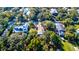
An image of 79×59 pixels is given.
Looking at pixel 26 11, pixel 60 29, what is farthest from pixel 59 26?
pixel 26 11

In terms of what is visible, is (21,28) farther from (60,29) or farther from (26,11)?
(60,29)

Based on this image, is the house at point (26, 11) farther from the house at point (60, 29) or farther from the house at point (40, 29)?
the house at point (60, 29)

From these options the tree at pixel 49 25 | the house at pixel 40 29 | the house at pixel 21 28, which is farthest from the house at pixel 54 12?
the house at pixel 21 28

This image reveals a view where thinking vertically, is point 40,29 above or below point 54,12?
below

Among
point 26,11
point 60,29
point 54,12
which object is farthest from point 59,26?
point 26,11

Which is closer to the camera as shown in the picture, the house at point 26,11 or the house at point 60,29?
the house at point 60,29

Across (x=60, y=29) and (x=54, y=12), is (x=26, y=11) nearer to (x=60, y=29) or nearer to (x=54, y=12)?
(x=54, y=12)

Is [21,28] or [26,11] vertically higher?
[26,11]
